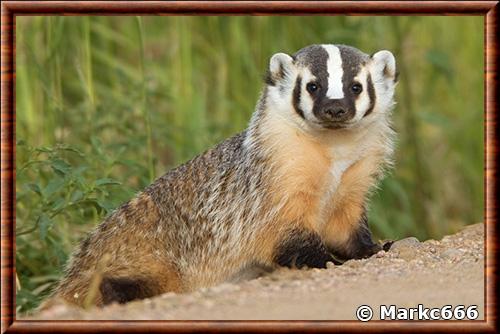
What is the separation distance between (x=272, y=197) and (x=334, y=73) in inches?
20.6

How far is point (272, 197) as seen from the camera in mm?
4020

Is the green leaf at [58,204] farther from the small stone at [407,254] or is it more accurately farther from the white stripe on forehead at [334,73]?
the small stone at [407,254]

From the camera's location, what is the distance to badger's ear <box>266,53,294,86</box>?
13.5 ft

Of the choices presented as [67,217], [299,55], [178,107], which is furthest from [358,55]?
[178,107]

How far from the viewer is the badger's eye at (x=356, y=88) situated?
3.98 meters

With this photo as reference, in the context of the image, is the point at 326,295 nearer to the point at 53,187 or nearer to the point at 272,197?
the point at 272,197

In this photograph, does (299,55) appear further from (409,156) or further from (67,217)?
(409,156)

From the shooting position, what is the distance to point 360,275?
3.57 metres

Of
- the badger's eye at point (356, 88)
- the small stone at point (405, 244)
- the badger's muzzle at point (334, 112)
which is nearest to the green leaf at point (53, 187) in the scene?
the badger's muzzle at point (334, 112)

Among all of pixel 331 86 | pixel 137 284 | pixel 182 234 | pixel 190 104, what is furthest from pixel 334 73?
pixel 190 104

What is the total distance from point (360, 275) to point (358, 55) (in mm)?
941

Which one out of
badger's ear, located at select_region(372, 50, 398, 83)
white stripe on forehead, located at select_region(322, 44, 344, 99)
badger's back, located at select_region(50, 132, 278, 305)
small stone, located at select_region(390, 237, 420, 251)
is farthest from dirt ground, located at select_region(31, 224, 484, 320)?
badger's ear, located at select_region(372, 50, 398, 83)

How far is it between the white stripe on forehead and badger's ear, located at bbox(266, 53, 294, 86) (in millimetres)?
185

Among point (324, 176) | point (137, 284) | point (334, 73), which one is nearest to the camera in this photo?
point (334, 73)
